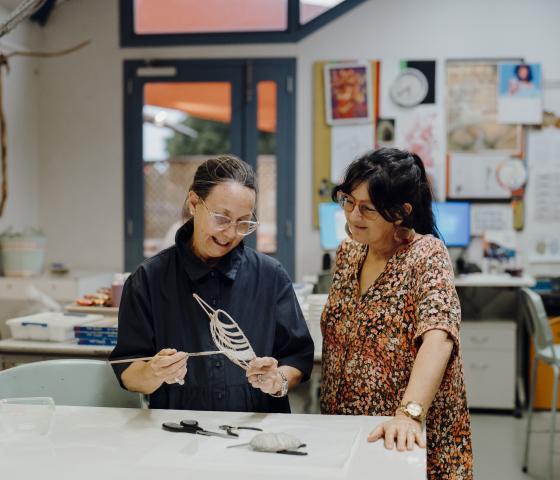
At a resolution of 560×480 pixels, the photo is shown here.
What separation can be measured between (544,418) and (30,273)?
3.66 metres

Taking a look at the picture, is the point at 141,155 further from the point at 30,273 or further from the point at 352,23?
the point at 352,23

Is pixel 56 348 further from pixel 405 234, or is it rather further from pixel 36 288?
pixel 36 288

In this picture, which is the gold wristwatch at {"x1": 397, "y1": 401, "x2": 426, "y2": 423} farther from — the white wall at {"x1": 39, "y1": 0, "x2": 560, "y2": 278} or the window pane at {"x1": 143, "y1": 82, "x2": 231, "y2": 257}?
the window pane at {"x1": 143, "y1": 82, "x2": 231, "y2": 257}

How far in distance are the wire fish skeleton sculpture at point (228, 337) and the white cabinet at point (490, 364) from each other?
3.31m

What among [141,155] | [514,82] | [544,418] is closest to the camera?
[544,418]

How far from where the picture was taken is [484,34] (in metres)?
5.51

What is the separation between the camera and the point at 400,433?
5.49ft

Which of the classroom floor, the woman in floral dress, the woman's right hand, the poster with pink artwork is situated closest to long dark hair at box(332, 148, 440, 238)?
the woman in floral dress

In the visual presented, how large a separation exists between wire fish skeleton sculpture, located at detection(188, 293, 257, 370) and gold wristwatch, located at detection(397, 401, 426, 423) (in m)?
0.39

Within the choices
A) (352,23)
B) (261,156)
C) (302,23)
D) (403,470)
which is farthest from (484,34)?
(403,470)

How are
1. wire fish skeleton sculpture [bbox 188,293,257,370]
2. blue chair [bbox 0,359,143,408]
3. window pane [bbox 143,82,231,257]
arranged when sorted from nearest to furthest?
1. wire fish skeleton sculpture [bbox 188,293,257,370]
2. blue chair [bbox 0,359,143,408]
3. window pane [bbox 143,82,231,257]

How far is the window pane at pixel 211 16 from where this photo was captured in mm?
5715

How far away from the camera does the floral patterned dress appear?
190 centimetres

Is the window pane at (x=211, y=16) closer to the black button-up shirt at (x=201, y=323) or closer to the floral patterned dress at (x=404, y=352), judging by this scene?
the black button-up shirt at (x=201, y=323)
